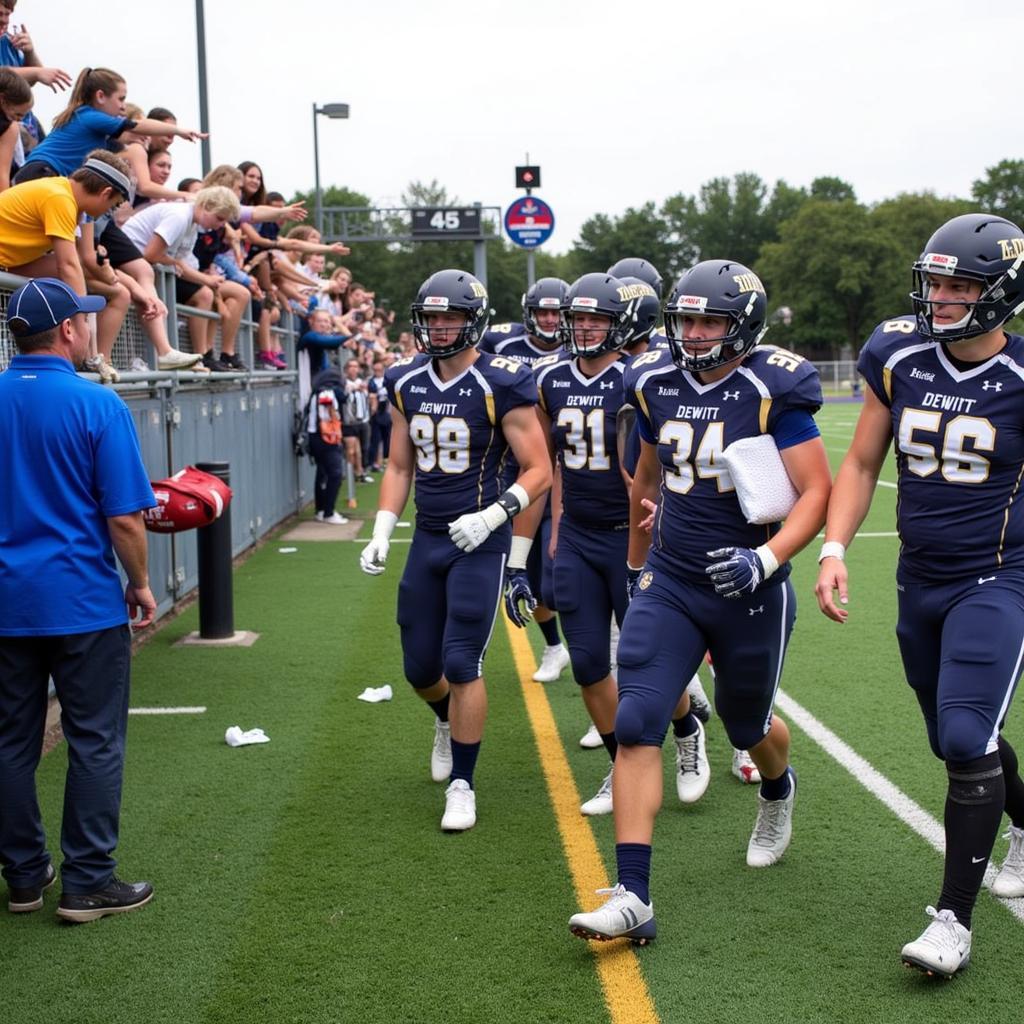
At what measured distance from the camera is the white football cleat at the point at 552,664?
7973 mm

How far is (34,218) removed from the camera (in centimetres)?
670

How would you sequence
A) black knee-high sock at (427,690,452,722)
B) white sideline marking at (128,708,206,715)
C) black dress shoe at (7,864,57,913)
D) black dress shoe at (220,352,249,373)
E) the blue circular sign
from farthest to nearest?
the blue circular sign → black dress shoe at (220,352,249,373) → white sideline marking at (128,708,206,715) → black knee-high sock at (427,690,452,722) → black dress shoe at (7,864,57,913)

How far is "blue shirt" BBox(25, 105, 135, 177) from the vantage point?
27.5ft

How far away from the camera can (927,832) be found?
515 centimetres

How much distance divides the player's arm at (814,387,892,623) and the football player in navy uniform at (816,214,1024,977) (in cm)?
1

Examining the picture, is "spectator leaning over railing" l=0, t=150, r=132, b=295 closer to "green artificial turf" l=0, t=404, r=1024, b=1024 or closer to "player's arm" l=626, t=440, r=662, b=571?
"green artificial turf" l=0, t=404, r=1024, b=1024

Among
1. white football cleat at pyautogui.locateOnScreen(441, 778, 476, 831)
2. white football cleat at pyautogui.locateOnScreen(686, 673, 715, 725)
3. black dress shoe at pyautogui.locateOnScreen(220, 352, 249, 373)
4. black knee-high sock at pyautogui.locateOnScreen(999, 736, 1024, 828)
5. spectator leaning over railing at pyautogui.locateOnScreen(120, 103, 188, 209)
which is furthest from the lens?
black dress shoe at pyautogui.locateOnScreen(220, 352, 249, 373)

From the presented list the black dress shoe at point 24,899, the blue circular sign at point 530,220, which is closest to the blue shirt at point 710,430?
the black dress shoe at point 24,899

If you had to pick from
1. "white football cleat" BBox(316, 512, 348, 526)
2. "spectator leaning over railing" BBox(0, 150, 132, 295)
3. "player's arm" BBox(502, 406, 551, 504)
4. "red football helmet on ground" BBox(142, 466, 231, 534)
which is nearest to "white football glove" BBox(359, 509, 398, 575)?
"player's arm" BBox(502, 406, 551, 504)

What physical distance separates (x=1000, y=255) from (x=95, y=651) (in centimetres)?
319

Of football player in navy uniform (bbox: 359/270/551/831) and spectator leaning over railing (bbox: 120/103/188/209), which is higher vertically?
spectator leaning over railing (bbox: 120/103/188/209)

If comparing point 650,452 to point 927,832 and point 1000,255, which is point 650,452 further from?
point 927,832

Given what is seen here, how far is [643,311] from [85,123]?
14.2 ft

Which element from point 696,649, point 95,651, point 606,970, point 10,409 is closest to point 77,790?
point 95,651
